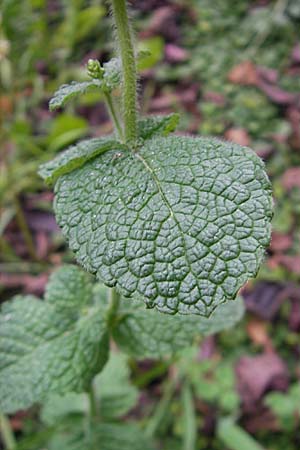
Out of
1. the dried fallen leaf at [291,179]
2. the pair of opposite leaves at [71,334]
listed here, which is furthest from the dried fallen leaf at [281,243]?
the pair of opposite leaves at [71,334]

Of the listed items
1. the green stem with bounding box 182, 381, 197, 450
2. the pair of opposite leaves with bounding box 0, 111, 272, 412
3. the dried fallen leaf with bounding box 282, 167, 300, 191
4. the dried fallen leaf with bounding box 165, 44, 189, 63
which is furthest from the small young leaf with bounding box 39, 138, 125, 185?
the dried fallen leaf with bounding box 165, 44, 189, 63

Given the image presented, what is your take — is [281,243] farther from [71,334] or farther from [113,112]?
[113,112]

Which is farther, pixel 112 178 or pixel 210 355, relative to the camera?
pixel 210 355

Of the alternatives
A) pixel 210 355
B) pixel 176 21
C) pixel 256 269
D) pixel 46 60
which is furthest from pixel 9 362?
pixel 176 21

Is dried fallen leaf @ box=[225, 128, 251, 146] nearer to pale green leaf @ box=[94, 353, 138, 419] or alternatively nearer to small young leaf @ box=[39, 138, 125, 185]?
pale green leaf @ box=[94, 353, 138, 419]

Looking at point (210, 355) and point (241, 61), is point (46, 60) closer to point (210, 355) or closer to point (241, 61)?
point (241, 61)

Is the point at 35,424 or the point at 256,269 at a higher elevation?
the point at 256,269
